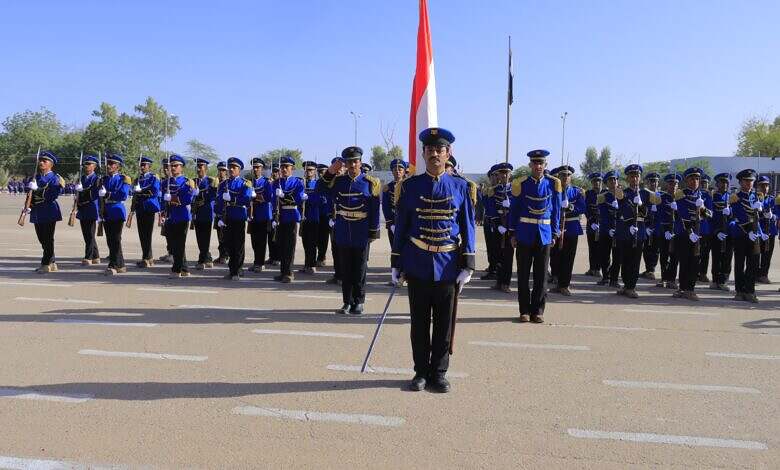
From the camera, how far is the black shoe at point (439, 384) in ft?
17.0

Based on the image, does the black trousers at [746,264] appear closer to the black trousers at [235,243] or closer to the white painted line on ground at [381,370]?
the white painted line on ground at [381,370]

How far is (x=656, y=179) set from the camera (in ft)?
39.0

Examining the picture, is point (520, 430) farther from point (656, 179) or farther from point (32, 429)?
point (656, 179)

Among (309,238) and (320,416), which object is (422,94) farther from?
(309,238)

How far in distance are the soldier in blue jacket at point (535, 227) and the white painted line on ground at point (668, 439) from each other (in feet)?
12.0

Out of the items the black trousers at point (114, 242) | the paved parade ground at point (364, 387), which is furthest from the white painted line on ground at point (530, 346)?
the black trousers at point (114, 242)

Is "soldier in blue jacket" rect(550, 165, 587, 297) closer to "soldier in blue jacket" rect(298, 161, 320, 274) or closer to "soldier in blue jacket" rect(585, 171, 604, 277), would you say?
"soldier in blue jacket" rect(585, 171, 604, 277)

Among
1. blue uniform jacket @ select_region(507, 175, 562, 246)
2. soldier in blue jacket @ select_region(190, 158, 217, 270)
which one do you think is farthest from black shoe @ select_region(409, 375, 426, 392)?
soldier in blue jacket @ select_region(190, 158, 217, 270)

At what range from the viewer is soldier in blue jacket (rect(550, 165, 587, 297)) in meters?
10.4

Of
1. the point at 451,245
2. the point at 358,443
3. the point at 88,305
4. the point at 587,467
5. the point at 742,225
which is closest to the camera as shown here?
the point at 587,467

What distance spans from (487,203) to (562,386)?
6693mm

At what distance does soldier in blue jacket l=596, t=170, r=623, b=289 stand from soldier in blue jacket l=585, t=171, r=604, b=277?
1.50ft

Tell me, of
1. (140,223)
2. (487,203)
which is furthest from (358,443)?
(140,223)

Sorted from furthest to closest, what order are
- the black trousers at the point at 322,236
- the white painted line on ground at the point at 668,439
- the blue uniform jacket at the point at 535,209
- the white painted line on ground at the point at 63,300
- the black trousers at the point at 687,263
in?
1. the black trousers at the point at 322,236
2. the black trousers at the point at 687,263
3. the white painted line on ground at the point at 63,300
4. the blue uniform jacket at the point at 535,209
5. the white painted line on ground at the point at 668,439
